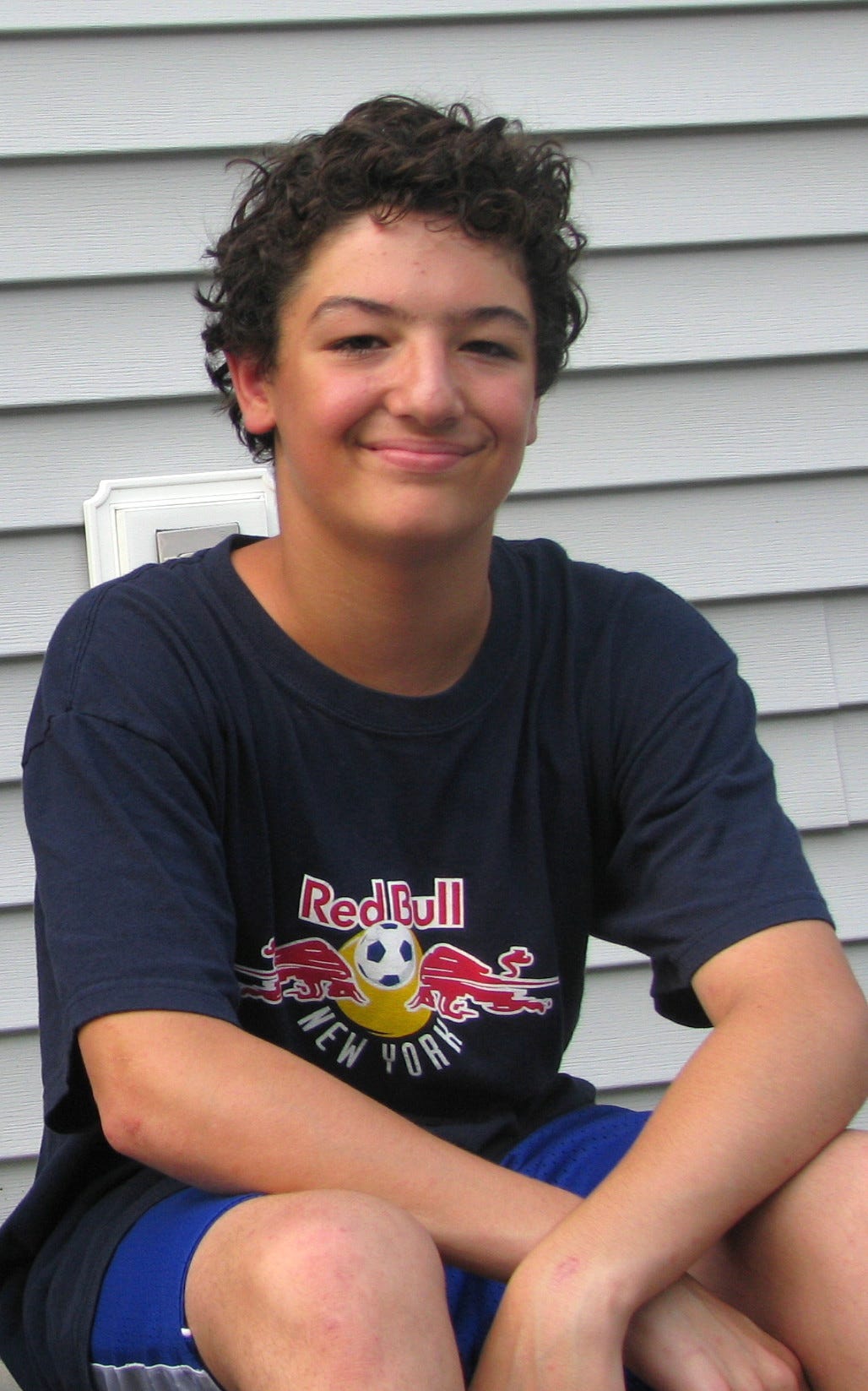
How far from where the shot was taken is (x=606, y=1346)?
1.36 m

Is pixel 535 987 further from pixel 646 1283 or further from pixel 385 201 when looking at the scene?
pixel 385 201

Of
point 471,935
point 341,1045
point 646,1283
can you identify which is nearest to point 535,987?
point 471,935

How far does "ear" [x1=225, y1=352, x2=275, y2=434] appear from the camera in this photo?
187 cm

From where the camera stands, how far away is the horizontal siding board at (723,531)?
272cm

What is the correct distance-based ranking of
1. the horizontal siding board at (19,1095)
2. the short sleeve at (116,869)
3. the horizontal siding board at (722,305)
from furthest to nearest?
1. the horizontal siding board at (722,305)
2. the horizontal siding board at (19,1095)
3. the short sleeve at (116,869)

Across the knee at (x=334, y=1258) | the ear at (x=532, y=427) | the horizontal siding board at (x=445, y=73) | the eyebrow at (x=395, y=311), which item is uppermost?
the horizontal siding board at (x=445, y=73)

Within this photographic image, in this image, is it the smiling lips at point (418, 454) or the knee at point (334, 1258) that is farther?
the smiling lips at point (418, 454)

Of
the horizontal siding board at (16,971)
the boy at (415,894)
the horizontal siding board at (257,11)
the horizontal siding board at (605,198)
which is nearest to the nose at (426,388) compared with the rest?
the boy at (415,894)

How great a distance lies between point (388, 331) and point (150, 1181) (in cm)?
86

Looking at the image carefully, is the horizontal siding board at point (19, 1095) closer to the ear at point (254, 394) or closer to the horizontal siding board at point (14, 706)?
the horizontal siding board at point (14, 706)

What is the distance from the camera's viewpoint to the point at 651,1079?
110 inches

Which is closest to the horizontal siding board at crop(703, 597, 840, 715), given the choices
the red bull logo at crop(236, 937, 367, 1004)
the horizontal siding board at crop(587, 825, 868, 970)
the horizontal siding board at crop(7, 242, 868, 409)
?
the horizontal siding board at crop(587, 825, 868, 970)

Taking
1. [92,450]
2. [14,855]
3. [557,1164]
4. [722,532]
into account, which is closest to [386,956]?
[557,1164]

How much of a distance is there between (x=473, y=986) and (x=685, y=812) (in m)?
0.29
